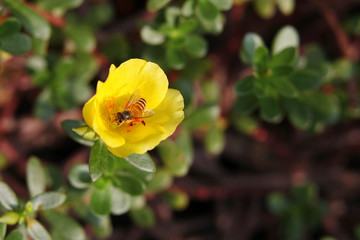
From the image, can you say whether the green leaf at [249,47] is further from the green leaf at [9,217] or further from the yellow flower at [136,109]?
the green leaf at [9,217]

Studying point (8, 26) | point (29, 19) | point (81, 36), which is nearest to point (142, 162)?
point (8, 26)

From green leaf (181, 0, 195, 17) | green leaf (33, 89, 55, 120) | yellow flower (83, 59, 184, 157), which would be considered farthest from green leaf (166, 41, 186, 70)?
green leaf (33, 89, 55, 120)

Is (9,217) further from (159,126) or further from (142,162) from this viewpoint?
(159,126)

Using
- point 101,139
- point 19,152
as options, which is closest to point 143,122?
point 101,139

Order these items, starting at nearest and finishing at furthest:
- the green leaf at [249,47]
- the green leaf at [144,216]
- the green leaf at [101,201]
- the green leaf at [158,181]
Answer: the green leaf at [101,201], the green leaf at [249,47], the green leaf at [158,181], the green leaf at [144,216]

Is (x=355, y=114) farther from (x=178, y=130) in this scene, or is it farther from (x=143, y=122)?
(x=143, y=122)

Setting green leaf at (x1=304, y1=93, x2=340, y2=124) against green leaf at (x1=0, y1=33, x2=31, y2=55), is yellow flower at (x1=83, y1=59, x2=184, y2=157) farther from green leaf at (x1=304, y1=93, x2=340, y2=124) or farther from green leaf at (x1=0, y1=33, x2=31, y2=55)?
A: green leaf at (x1=304, y1=93, x2=340, y2=124)

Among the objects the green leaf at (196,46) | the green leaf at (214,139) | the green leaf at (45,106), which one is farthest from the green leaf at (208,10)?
the green leaf at (45,106)
